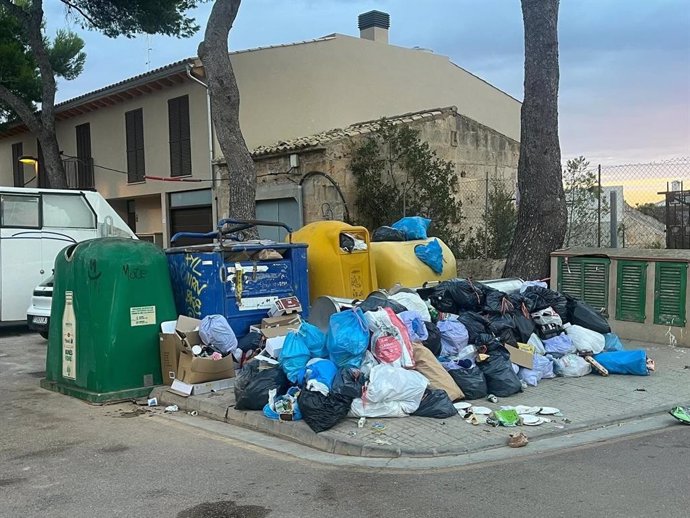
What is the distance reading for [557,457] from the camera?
5.00m

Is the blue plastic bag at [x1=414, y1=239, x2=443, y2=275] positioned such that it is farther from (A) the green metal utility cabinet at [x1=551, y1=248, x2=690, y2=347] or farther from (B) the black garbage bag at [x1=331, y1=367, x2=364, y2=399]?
(B) the black garbage bag at [x1=331, y1=367, x2=364, y2=399]

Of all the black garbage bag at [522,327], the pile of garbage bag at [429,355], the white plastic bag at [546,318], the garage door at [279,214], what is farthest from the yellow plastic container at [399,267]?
the garage door at [279,214]

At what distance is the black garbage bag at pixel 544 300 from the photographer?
805 centimetres

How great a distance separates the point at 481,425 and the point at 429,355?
103 cm

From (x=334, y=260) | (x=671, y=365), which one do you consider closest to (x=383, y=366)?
(x=334, y=260)

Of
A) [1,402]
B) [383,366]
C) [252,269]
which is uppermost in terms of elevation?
[252,269]

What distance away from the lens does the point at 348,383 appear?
19.3 ft

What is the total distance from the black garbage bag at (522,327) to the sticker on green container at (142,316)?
4011mm

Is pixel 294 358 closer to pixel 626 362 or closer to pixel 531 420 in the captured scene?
pixel 531 420

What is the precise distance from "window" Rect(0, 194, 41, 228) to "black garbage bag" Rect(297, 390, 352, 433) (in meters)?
9.06

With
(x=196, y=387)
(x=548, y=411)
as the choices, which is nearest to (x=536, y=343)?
(x=548, y=411)

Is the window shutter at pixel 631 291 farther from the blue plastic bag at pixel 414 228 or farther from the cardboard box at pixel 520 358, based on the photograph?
the blue plastic bag at pixel 414 228

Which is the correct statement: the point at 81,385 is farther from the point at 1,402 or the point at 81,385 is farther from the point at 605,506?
the point at 605,506

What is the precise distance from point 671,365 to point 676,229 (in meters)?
5.30
